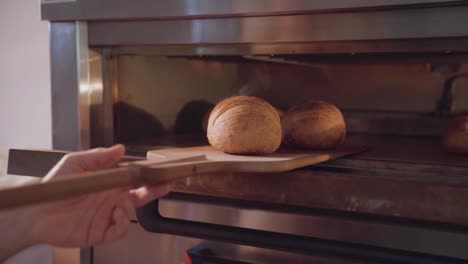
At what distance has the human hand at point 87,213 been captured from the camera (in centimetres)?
62

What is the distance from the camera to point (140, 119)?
108cm

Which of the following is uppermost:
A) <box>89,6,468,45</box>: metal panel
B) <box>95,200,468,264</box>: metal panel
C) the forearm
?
<box>89,6,468,45</box>: metal panel

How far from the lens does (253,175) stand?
0.76 m

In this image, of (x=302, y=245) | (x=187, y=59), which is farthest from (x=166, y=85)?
(x=302, y=245)

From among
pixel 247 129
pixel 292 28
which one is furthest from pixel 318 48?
pixel 247 129

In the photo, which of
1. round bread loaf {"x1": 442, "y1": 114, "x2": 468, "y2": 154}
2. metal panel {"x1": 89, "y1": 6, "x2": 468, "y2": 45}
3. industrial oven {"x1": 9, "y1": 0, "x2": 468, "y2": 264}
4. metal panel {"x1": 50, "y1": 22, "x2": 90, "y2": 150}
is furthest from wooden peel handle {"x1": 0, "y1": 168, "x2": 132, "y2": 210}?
round bread loaf {"x1": 442, "y1": 114, "x2": 468, "y2": 154}

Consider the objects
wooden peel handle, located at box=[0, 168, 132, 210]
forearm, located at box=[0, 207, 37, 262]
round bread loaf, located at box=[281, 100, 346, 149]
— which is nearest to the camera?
wooden peel handle, located at box=[0, 168, 132, 210]

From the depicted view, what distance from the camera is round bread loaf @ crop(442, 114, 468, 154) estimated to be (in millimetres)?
927

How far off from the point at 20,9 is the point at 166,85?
0.44 metres

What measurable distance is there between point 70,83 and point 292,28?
0.45 meters

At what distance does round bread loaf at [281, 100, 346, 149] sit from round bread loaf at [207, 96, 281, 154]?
0.10m

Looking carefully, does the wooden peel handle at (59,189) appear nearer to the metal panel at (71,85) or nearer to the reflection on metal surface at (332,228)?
the reflection on metal surface at (332,228)

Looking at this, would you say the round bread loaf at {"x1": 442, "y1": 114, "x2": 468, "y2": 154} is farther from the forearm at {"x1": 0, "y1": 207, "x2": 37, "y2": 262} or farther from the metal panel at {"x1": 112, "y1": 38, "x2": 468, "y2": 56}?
the forearm at {"x1": 0, "y1": 207, "x2": 37, "y2": 262}

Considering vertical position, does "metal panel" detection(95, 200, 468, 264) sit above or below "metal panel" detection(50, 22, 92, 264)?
below
